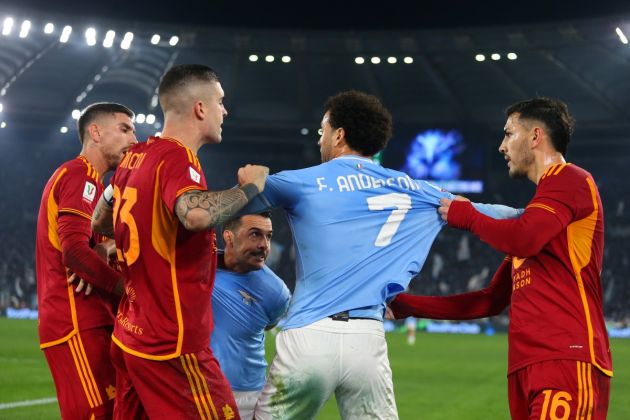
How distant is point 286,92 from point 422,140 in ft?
20.7

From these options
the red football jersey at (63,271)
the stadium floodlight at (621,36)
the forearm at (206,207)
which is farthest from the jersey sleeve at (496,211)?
the stadium floodlight at (621,36)

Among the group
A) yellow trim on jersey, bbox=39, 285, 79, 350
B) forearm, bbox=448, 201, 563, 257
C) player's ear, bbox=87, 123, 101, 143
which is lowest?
yellow trim on jersey, bbox=39, 285, 79, 350

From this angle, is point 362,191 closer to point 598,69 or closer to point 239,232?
point 239,232

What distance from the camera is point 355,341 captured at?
400 cm

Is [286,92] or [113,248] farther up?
[286,92]

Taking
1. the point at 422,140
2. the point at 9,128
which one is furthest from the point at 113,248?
the point at 9,128

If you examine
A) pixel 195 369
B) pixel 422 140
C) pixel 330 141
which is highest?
pixel 422 140

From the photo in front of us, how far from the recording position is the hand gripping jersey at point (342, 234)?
407 centimetres

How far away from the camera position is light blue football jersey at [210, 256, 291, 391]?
538 cm

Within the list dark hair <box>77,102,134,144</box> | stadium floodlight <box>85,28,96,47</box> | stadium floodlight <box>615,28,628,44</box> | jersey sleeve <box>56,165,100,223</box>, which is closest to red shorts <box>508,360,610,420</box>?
jersey sleeve <box>56,165,100,223</box>

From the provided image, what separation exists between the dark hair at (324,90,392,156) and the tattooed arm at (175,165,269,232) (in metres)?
0.62

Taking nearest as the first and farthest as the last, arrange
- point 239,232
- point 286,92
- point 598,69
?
point 239,232, point 598,69, point 286,92

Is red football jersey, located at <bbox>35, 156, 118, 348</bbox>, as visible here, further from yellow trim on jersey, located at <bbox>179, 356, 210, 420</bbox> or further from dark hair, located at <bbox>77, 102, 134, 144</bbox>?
yellow trim on jersey, located at <bbox>179, 356, 210, 420</bbox>

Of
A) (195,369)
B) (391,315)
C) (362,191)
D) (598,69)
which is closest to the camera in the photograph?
(195,369)
